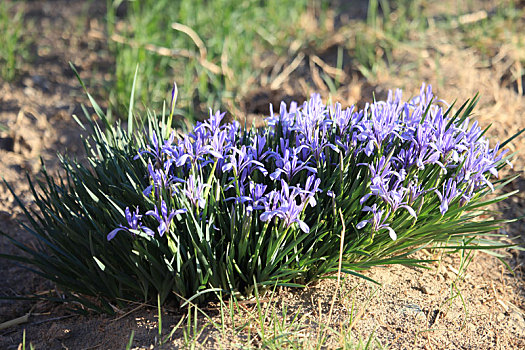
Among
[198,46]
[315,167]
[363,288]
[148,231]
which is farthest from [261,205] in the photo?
[198,46]

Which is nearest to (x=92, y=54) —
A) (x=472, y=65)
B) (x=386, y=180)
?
(x=472, y=65)

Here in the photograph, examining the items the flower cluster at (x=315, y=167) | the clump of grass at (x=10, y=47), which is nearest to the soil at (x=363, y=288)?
the clump of grass at (x=10, y=47)

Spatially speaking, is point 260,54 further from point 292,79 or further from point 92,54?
point 92,54

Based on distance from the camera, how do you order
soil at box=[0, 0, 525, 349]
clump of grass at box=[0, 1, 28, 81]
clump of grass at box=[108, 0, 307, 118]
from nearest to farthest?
soil at box=[0, 0, 525, 349] → clump of grass at box=[108, 0, 307, 118] → clump of grass at box=[0, 1, 28, 81]

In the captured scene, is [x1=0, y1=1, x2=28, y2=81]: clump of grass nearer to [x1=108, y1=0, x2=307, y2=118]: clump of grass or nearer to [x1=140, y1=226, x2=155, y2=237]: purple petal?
[x1=108, y1=0, x2=307, y2=118]: clump of grass

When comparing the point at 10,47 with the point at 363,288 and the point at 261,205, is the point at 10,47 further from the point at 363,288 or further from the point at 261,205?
the point at 363,288

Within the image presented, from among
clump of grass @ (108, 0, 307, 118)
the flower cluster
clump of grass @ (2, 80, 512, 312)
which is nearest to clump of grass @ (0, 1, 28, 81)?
clump of grass @ (108, 0, 307, 118)
